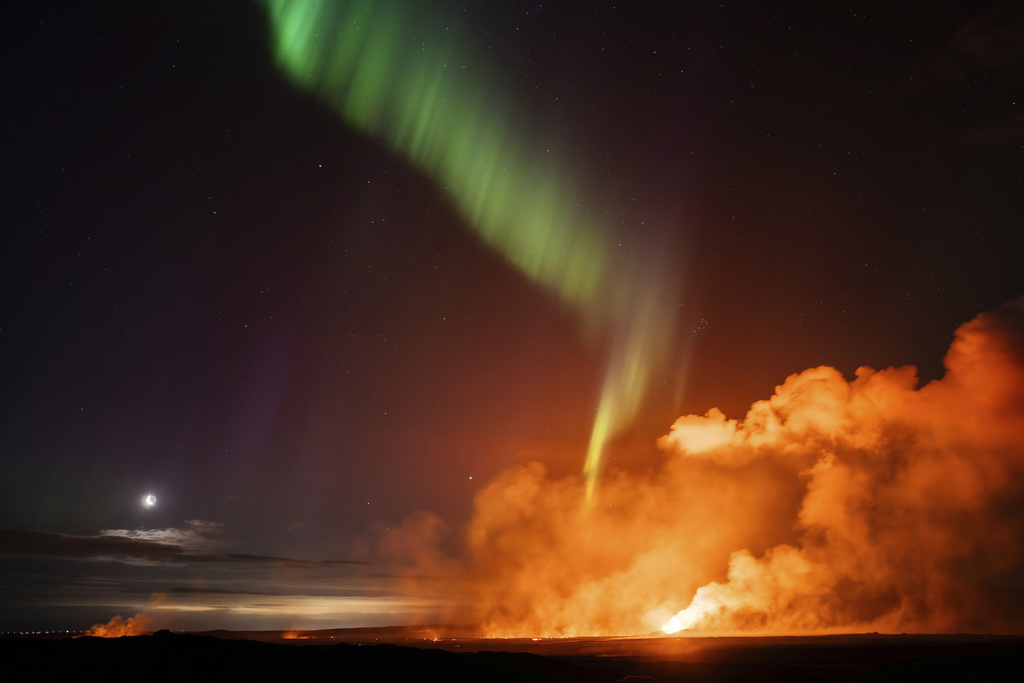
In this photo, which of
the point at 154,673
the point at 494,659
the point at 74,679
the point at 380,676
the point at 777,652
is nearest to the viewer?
the point at 74,679

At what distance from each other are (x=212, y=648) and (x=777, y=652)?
106 metres

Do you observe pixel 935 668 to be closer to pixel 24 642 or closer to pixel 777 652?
pixel 777 652

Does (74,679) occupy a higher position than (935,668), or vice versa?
(935,668)

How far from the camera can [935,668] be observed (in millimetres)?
98562

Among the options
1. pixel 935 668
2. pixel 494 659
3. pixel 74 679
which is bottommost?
pixel 74 679

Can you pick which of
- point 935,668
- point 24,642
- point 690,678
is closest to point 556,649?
point 690,678

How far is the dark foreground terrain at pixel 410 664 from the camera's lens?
192 feet

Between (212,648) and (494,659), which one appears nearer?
(212,648)

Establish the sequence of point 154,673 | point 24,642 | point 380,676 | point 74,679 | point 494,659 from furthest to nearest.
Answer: point 494,659
point 380,676
point 24,642
point 154,673
point 74,679

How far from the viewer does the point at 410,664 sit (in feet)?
231

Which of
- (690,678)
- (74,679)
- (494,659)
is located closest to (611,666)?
(690,678)

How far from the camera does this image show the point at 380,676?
66500 mm

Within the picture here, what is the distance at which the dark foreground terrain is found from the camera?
5847cm

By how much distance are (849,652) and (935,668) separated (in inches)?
1637
